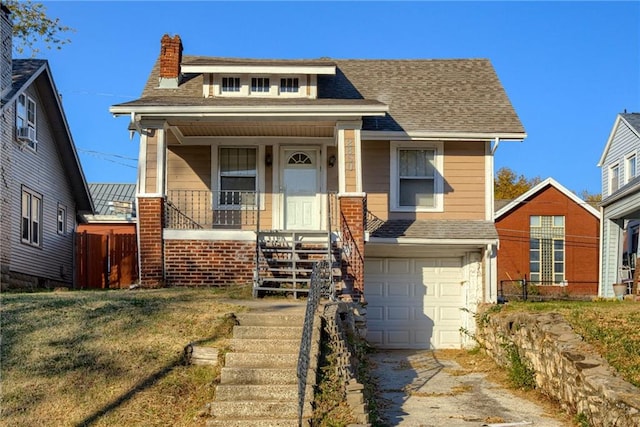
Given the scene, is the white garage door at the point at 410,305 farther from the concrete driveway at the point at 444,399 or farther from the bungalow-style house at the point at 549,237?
the bungalow-style house at the point at 549,237

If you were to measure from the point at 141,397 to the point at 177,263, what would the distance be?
6369 millimetres

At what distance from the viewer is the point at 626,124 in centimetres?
2741

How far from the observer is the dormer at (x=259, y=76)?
1661 cm

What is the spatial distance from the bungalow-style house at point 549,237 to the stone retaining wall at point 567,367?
56.4ft

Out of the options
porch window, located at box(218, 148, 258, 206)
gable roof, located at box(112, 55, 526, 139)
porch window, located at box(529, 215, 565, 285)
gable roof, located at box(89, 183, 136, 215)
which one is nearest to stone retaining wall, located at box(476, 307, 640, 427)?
gable roof, located at box(112, 55, 526, 139)

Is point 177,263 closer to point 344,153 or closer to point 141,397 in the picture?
point 344,153

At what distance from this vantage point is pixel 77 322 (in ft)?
35.9

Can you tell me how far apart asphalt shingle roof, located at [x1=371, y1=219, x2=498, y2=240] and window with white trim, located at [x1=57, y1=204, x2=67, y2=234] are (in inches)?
432

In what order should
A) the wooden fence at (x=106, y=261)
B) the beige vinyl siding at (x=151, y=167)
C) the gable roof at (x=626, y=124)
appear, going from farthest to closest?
1. the gable roof at (x=626, y=124)
2. the wooden fence at (x=106, y=261)
3. the beige vinyl siding at (x=151, y=167)

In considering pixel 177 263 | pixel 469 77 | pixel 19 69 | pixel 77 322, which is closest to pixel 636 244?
pixel 469 77

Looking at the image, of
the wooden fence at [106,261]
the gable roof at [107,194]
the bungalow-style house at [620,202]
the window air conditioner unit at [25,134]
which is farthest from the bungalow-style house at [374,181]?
the gable roof at [107,194]

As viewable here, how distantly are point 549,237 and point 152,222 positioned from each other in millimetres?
19972

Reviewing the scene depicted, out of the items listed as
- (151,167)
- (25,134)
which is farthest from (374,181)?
(25,134)

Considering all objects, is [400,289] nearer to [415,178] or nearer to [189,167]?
[415,178]
